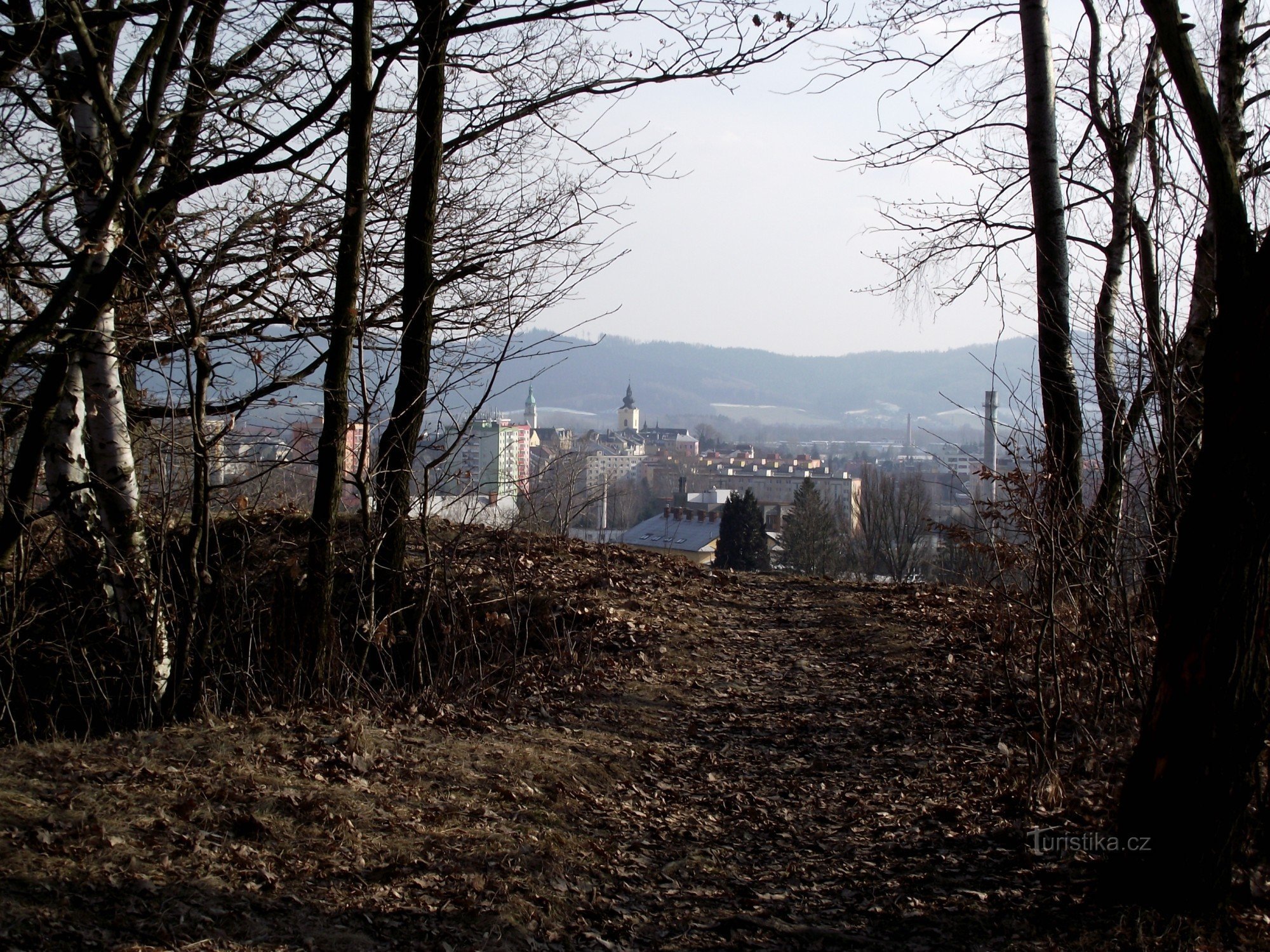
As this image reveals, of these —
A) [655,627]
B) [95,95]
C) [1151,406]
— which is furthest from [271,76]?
[1151,406]

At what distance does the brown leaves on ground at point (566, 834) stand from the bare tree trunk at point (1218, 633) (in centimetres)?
29

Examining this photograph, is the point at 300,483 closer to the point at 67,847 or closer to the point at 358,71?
the point at 358,71

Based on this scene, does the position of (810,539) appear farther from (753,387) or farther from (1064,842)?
(753,387)

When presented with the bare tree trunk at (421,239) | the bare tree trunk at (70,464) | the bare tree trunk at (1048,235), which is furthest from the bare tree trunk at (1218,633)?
the bare tree trunk at (70,464)

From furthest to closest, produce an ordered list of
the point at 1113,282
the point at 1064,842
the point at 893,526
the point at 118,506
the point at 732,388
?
the point at 732,388 < the point at 893,526 < the point at 1113,282 < the point at 118,506 < the point at 1064,842

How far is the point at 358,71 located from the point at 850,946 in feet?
17.7

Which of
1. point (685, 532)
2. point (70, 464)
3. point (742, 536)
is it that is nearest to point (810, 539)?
point (742, 536)

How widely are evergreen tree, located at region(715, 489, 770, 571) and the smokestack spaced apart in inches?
641

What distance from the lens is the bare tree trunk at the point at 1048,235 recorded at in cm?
726

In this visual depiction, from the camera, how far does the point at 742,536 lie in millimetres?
25547

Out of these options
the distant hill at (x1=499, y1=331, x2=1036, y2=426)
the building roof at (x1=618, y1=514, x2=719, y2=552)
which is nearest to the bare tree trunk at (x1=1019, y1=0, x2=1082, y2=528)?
the building roof at (x1=618, y1=514, x2=719, y2=552)

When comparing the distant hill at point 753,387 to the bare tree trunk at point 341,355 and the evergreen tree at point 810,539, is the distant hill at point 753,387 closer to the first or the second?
the evergreen tree at point 810,539

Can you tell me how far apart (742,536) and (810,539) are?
396 centimetres

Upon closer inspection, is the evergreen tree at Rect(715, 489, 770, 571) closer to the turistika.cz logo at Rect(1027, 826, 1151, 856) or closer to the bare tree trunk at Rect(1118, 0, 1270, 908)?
the turistika.cz logo at Rect(1027, 826, 1151, 856)
